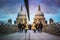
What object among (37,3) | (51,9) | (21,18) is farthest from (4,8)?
(51,9)

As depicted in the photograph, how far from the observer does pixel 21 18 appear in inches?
223

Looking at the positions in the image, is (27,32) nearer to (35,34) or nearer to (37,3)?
(35,34)

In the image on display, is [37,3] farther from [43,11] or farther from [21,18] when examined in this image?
[21,18]

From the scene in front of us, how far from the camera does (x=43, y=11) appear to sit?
566 cm

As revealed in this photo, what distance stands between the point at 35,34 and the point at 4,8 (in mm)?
1275

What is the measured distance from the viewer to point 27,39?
226 inches

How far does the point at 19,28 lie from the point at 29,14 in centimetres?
56

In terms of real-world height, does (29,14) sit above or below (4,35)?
above

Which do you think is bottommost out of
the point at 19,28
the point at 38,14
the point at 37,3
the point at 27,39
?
the point at 27,39

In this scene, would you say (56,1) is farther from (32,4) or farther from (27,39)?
(27,39)

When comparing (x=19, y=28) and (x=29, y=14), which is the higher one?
(x=29, y=14)

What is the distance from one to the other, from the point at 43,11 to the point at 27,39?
1027 millimetres

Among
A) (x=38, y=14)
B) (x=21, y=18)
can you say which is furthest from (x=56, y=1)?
(x=21, y=18)

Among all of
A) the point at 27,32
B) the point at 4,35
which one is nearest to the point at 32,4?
the point at 27,32
